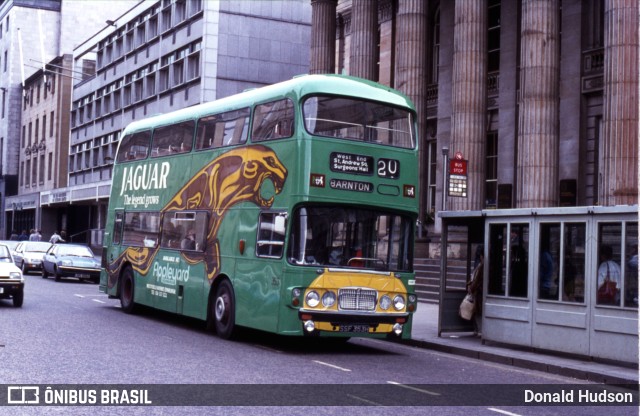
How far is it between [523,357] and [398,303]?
7.30ft

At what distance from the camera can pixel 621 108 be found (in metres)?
22.0

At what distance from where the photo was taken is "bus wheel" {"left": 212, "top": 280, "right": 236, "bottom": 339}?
16.6 m

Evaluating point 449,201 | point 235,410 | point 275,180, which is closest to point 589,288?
point 275,180

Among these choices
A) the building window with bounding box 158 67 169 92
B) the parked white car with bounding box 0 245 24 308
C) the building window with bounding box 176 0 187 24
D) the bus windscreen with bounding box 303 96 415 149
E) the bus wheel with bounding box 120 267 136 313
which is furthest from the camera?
the building window with bounding box 158 67 169 92

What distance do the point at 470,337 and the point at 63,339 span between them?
782cm

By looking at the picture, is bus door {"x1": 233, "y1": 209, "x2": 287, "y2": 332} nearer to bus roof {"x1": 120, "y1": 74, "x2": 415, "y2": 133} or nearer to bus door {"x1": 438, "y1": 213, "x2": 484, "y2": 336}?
bus roof {"x1": 120, "y1": 74, "x2": 415, "y2": 133}

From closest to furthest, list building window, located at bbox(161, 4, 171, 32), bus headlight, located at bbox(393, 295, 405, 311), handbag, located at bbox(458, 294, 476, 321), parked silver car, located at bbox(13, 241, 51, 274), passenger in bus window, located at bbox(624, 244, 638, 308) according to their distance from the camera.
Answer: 1. passenger in bus window, located at bbox(624, 244, 638, 308)
2. bus headlight, located at bbox(393, 295, 405, 311)
3. handbag, located at bbox(458, 294, 476, 321)
4. parked silver car, located at bbox(13, 241, 51, 274)
5. building window, located at bbox(161, 4, 171, 32)

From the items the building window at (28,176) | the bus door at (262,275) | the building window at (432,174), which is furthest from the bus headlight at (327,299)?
the building window at (28,176)

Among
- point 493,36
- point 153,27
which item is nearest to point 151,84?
point 153,27

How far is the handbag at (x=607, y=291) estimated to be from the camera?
557 inches

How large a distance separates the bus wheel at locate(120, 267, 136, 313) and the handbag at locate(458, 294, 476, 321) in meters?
7.88

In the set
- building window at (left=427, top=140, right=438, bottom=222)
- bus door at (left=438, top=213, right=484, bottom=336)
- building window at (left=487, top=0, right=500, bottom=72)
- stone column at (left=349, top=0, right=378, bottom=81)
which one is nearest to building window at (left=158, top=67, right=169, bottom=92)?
stone column at (left=349, top=0, right=378, bottom=81)

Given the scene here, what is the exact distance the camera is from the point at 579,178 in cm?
2703

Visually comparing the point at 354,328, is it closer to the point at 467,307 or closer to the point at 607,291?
the point at 467,307
